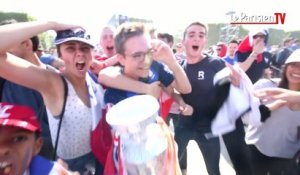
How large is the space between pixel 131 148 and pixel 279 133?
161 centimetres

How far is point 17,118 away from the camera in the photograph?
4.87 ft

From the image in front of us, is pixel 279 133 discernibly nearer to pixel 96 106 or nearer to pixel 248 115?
pixel 248 115

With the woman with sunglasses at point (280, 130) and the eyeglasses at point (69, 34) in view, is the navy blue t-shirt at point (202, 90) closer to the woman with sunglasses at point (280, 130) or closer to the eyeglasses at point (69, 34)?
the woman with sunglasses at point (280, 130)

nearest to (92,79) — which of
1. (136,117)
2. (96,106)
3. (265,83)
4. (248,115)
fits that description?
(96,106)

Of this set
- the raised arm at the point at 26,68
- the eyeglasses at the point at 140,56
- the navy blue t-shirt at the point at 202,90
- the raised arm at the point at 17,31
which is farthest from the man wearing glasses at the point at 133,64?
the navy blue t-shirt at the point at 202,90

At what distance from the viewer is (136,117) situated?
157cm

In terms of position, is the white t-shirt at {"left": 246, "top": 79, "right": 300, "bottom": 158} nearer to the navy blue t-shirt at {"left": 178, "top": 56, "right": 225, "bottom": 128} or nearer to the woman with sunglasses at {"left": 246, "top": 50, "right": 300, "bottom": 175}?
the woman with sunglasses at {"left": 246, "top": 50, "right": 300, "bottom": 175}

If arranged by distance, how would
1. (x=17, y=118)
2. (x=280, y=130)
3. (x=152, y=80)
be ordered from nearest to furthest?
(x=17, y=118), (x=152, y=80), (x=280, y=130)

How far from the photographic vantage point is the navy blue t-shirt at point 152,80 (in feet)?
6.42

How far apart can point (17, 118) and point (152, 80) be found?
855 millimetres

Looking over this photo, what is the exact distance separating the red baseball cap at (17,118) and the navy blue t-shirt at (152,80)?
1.70 feet

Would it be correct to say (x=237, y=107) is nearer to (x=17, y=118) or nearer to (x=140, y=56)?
(x=140, y=56)

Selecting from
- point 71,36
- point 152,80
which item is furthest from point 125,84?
point 71,36

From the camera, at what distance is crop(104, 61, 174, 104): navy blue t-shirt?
1.96 m
